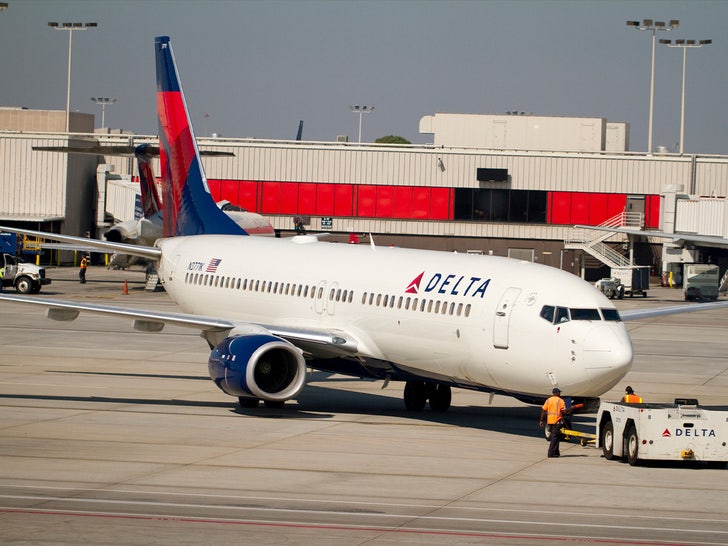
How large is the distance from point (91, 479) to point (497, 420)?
13064 mm

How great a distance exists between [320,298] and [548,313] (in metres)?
8.47

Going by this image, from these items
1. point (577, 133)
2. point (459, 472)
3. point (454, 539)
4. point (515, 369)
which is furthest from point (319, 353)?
point (577, 133)

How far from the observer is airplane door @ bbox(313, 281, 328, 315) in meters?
32.9

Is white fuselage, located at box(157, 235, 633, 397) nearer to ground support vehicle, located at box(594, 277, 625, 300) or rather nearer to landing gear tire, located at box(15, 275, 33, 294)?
landing gear tire, located at box(15, 275, 33, 294)

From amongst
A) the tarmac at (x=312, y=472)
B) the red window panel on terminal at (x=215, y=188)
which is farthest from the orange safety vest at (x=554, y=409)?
the red window panel on terminal at (x=215, y=188)

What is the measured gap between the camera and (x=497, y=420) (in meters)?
31.7

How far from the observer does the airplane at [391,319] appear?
26.3 m

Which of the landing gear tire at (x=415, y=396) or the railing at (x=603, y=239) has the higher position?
the railing at (x=603, y=239)

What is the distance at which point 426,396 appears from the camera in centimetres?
3291

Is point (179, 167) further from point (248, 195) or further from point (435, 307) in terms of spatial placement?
point (248, 195)

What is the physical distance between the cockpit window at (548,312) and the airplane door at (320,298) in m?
8.05

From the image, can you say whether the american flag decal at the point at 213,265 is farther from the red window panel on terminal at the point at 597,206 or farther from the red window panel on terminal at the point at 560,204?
the red window panel on terminal at the point at 597,206

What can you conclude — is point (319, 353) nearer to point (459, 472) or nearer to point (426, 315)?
point (426, 315)

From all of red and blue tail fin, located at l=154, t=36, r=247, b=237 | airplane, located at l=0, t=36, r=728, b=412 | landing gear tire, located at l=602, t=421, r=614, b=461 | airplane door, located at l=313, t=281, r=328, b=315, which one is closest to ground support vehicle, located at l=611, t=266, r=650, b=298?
red and blue tail fin, located at l=154, t=36, r=247, b=237
